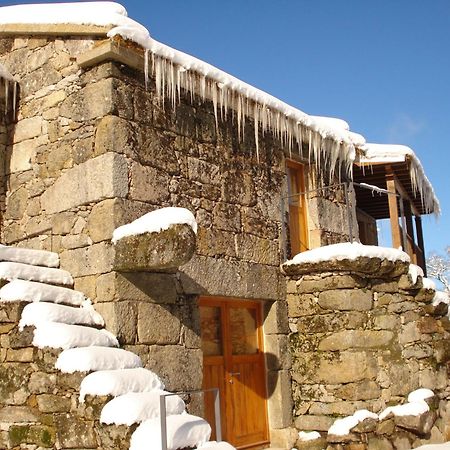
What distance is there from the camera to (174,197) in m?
6.41

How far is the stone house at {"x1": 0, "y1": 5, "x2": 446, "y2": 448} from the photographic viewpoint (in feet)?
19.4

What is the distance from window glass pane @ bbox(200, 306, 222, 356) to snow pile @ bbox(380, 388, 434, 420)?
6.64ft

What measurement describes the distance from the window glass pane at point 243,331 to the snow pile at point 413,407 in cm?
165

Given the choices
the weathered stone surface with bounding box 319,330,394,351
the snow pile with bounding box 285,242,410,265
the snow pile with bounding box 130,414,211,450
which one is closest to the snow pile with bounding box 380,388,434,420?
the weathered stone surface with bounding box 319,330,394,351

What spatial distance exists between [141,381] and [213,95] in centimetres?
330

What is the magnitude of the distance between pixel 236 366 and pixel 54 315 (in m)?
2.68

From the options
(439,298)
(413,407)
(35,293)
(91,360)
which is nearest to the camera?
(91,360)

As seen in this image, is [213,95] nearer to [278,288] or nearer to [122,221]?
[122,221]

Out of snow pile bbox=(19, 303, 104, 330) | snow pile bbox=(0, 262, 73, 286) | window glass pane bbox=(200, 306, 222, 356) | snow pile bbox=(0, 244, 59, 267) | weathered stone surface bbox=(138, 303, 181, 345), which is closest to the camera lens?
snow pile bbox=(19, 303, 104, 330)

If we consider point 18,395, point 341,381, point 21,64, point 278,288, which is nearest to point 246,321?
point 278,288

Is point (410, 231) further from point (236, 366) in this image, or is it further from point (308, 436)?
point (236, 366)

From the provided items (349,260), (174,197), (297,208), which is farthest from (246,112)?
(349,260)

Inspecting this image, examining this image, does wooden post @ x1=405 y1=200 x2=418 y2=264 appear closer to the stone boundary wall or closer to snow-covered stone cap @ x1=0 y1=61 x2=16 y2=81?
the stone boundary wall

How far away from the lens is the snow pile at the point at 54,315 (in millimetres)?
5020
